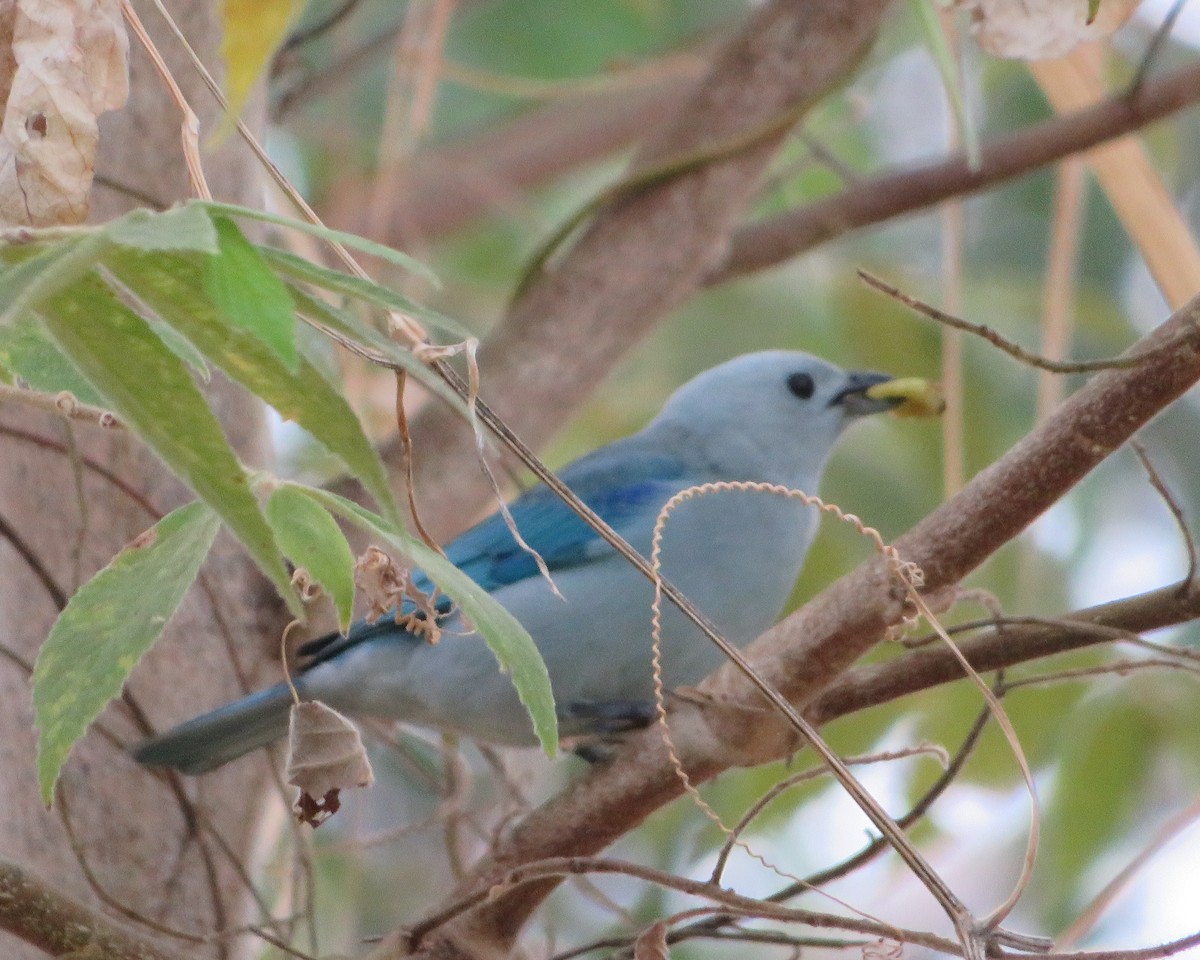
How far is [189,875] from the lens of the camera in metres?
2.05

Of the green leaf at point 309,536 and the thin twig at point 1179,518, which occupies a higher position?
the thin twig at point 1179,518

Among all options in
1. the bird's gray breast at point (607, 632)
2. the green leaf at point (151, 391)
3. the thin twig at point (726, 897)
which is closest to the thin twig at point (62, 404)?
the green leaf at point (151, 391)

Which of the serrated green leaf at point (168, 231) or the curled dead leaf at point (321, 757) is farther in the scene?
the curled dead leaf at point (321, 757)

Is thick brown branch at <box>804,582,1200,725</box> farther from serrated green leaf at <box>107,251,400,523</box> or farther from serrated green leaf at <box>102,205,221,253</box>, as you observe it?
serrated green leaf at <box>102,205,221,253</box>

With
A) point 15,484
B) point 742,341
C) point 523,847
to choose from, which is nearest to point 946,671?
point 523,847

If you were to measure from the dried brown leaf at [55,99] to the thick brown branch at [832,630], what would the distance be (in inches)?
29.9

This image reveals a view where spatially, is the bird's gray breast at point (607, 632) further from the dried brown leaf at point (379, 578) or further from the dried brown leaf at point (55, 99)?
the dried brown leaf at point (55, 99)

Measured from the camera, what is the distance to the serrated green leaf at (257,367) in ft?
2.83

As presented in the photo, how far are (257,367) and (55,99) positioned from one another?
0.31 metres

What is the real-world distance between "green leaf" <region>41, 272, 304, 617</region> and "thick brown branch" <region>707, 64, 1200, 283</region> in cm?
208

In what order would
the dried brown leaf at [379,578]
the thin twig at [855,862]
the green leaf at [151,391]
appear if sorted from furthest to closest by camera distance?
the thin twig at [855,862]
the dried brown leaf at [379,578]
the green leaf at [151,391]

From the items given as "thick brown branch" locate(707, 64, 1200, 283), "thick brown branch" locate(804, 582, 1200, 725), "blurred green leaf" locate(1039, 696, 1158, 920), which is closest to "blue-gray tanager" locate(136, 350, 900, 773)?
"thick brown branch" locate(707, 64, 1200, 283)

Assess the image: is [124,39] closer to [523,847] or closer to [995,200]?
[523,847]

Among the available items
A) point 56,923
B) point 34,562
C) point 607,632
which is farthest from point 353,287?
point 607,632
